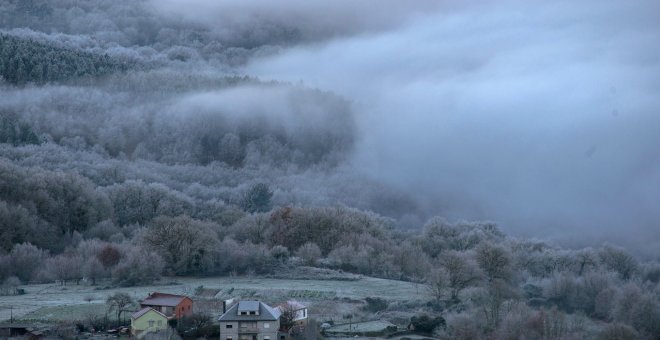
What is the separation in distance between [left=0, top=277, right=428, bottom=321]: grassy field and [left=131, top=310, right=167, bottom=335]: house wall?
11.5 ft

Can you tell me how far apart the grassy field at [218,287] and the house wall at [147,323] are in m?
3.52

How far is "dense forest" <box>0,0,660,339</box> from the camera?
51.2 m

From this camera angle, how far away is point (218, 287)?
53.5m

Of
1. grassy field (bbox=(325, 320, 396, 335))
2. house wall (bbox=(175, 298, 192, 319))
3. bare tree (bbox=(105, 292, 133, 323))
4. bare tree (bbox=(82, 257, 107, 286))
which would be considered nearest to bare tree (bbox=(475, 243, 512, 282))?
grassy field (bbox=(325, 320, 396, 335))

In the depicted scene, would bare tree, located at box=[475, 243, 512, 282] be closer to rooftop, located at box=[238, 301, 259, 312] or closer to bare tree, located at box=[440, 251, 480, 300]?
bare tree, located at box=[440, 251, 480, 300]

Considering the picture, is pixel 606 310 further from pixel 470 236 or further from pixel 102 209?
pixel 102 209

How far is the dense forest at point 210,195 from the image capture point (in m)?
51.2

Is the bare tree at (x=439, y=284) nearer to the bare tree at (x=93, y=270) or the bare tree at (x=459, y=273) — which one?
the bare tree at (x=459, y=273)

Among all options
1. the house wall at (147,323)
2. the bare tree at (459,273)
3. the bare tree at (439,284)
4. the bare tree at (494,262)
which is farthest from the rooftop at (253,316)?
the bare tree at (494,262)

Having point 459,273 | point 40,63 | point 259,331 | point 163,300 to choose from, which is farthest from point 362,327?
point 40,63

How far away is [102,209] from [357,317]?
117 feet

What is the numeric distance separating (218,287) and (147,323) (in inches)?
461

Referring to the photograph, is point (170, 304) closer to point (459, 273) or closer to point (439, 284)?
point (439, 284)

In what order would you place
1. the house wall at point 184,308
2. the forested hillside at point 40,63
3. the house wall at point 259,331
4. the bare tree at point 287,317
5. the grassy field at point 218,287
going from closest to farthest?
1. the house wall at point 259,331
2. the bare tree at point 287,317
3. the house wall at point 184,308
4. the grassy field at point 218,287
5. the forested hillside at point 40,63
